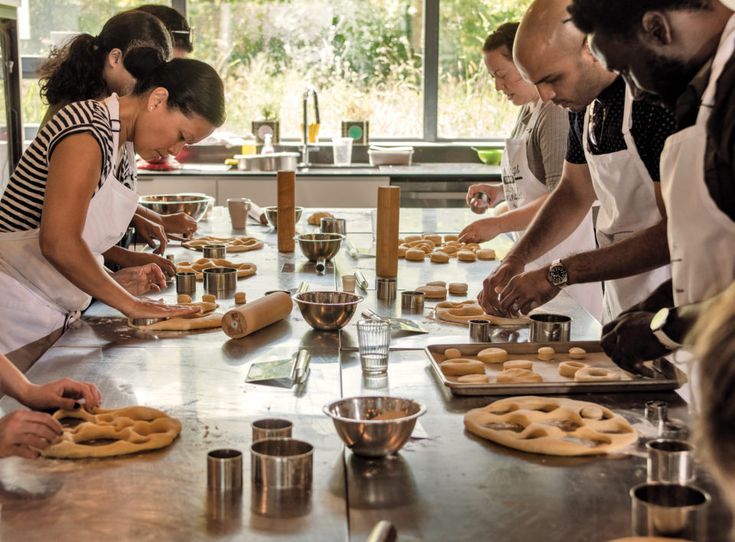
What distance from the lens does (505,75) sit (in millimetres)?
3889

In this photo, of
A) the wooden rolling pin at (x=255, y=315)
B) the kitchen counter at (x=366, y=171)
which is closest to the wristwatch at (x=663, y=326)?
the wooden rolling pin at (x=255, y=315)

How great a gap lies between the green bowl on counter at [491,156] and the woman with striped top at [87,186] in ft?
13.5

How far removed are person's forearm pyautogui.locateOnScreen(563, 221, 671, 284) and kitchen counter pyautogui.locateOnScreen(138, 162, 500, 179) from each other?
3635mm

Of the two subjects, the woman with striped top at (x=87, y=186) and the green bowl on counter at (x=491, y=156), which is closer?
the woman with striped top at (x=87, y=186)

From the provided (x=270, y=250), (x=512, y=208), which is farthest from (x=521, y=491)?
(x=512, y=208)

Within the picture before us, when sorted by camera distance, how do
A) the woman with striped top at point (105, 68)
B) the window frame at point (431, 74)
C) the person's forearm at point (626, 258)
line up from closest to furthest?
1. the person's forearm at point (626, 258)
2. the woman with striped top at point (105, 68)
3. the window frame at point (431, 74)

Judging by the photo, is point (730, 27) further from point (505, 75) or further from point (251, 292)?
point (505, 75)

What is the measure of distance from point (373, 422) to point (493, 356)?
28.4 inches

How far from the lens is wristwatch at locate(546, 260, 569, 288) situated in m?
2.53

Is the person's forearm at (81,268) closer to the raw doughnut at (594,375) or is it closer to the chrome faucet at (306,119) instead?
the raw doughnut at (594,375)

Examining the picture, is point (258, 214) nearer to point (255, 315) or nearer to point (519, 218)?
point (519, 218)

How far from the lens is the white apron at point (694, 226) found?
5.96 feet

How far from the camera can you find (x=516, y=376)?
82.9 inches

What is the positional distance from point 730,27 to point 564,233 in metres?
1.53
